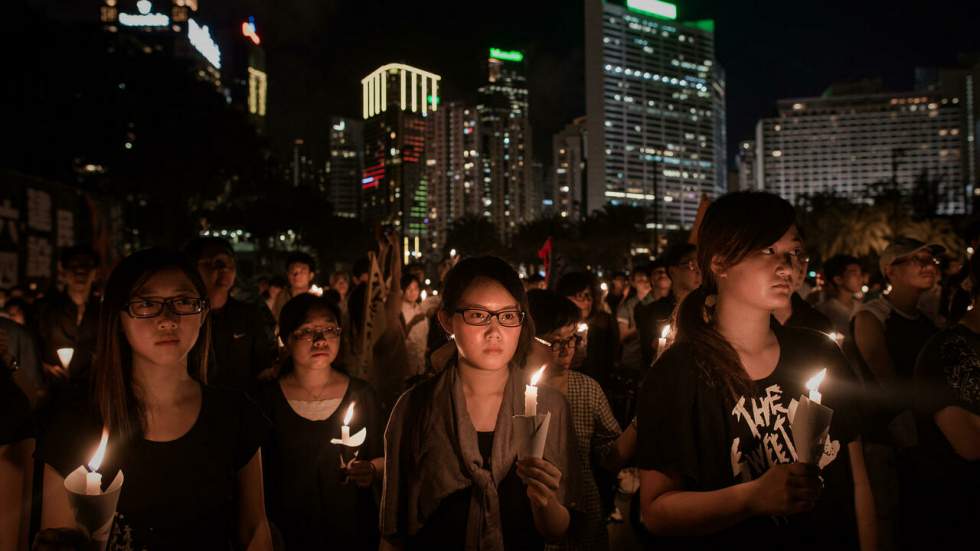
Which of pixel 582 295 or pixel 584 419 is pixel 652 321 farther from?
pixel 584 419

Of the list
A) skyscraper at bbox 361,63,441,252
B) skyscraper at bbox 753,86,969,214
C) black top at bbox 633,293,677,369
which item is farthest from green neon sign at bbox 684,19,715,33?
black top at bbox 633,293,677,369

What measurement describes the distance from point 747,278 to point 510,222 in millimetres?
173982

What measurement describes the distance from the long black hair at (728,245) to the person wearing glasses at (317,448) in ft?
5.77

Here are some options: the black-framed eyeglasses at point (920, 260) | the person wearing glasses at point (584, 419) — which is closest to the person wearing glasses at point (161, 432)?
the person wearing glasses at point (584, 419)

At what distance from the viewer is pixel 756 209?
7.91 feet

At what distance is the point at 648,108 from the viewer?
472 feet

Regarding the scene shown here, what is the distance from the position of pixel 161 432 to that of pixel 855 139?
186075 millimetres

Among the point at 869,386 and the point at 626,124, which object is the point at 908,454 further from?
the point at 626,124

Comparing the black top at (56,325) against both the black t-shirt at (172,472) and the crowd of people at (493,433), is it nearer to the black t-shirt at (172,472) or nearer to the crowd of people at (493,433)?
the crowd of people at (493,433)

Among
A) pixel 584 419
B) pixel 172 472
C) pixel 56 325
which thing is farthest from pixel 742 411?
pixel 56 325

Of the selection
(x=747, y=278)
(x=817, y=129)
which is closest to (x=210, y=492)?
(x=747, y=278)

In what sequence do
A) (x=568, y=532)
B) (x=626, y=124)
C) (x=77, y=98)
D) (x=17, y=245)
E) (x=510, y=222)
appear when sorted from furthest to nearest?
(x=510, y=222) < (x=626, y=124) < (x=77, y=98) < (x=17, y=245) < (x=568, y=532)

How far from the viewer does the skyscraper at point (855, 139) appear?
156 metres

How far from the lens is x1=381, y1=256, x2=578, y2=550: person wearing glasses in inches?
103
